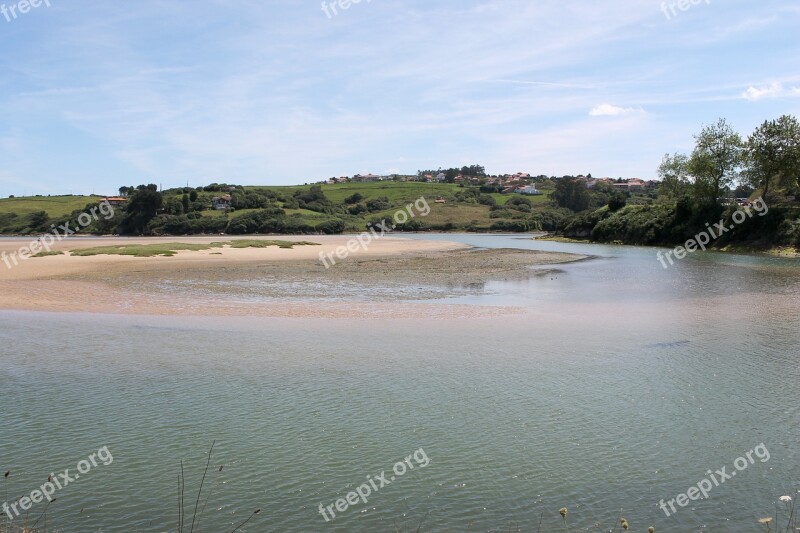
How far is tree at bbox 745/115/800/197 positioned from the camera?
7062cm

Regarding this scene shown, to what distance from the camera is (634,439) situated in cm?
1089

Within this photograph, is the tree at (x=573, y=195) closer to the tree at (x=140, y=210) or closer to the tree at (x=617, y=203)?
the tree at (x=617, y=203)

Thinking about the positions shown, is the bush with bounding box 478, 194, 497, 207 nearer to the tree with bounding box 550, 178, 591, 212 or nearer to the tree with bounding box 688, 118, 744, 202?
the tree with bounding box 550, 178, 591, 212

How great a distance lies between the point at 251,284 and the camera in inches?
1414

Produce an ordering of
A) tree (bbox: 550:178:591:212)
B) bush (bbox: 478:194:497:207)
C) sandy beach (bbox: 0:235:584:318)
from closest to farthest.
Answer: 1. sandy beach (bbox: 0:235:584:318)
2. tree (bbox: 550:178:591:212)
3. bush (bbox: 478:194:497:207)

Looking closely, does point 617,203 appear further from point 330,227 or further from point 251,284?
point 251,284

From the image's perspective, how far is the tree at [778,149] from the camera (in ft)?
232

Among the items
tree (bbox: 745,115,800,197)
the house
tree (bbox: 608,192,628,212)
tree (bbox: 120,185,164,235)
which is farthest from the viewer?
the house

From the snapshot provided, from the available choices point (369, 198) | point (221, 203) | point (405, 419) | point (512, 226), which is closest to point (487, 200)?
point (512, 226)

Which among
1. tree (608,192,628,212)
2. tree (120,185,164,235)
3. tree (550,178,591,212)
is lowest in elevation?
tree (608,192,628,212)

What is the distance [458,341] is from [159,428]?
1028 cm

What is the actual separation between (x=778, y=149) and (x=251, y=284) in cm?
6516

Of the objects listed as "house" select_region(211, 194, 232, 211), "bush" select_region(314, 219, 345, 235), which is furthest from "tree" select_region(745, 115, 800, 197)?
"house" select_region(211, 194, 232, 211)

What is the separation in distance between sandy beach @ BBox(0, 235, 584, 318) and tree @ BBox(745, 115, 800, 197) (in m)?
32.9
